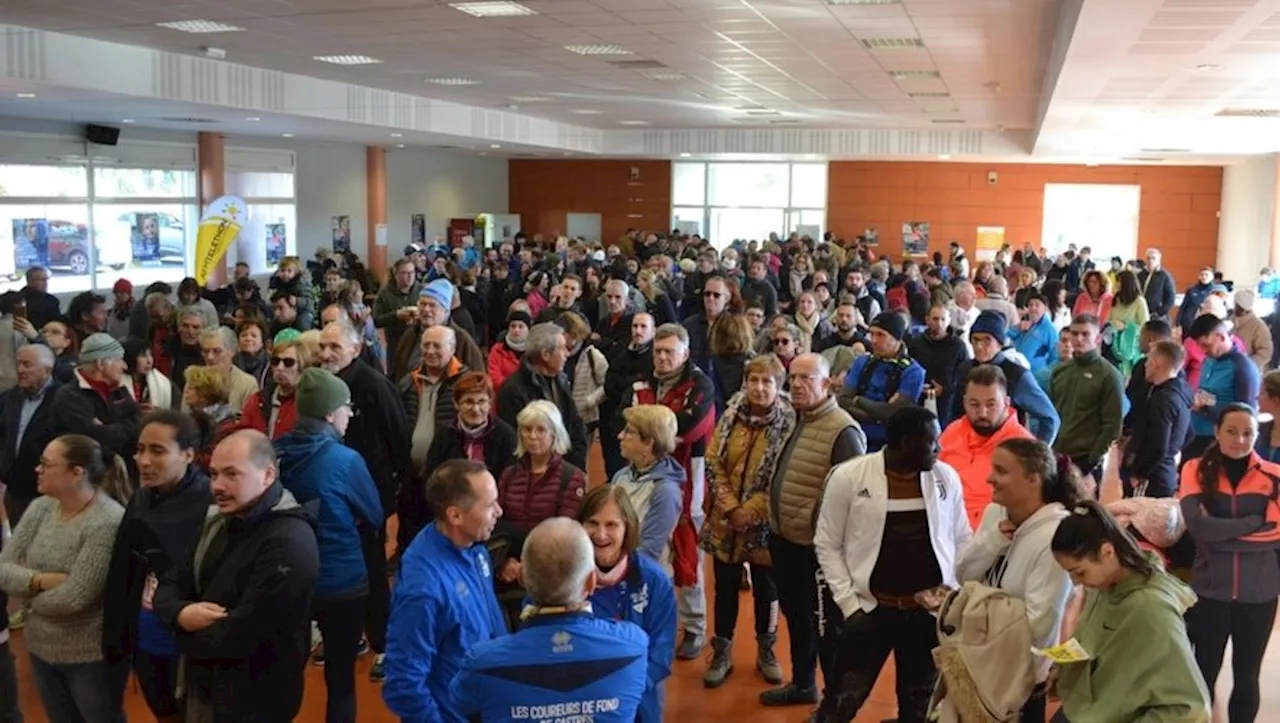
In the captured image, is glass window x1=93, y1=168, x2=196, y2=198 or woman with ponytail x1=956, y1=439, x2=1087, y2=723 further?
glass window x1=93, y1=168, x2=196, y2=198

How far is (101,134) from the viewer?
51.6ft

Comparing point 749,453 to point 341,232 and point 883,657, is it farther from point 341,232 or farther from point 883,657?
point 341,232

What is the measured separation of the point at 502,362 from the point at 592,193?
73.5ft

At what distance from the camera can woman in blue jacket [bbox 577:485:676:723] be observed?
324 cm

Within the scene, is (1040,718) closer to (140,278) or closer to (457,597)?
(457,597)

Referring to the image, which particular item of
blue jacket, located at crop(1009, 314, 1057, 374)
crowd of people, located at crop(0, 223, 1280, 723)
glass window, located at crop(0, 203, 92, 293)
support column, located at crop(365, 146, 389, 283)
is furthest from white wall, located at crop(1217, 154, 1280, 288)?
glass window, located at crop(0, 203, 92, 293)

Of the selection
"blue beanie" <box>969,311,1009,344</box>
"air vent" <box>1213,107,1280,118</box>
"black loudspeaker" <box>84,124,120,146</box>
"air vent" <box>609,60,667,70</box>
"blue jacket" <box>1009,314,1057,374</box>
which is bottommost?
"blue jacket" <box>1009,314,1057,374</box>

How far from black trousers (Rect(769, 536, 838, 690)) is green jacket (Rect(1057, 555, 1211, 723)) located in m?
1.64

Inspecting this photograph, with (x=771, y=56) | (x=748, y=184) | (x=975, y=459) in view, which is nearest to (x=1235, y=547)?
(x=975, y=459)

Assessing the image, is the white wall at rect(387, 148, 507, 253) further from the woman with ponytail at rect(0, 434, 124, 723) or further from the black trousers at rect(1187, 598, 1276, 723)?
the black trousers at rect(1187, 598, 1276, 723)

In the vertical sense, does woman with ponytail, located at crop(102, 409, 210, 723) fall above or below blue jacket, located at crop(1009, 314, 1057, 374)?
below

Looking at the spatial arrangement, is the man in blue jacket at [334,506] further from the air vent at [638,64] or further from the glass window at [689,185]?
the glass window at [689,185]

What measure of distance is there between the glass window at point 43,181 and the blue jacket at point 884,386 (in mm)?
12918

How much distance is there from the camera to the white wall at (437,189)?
81.1 ft
